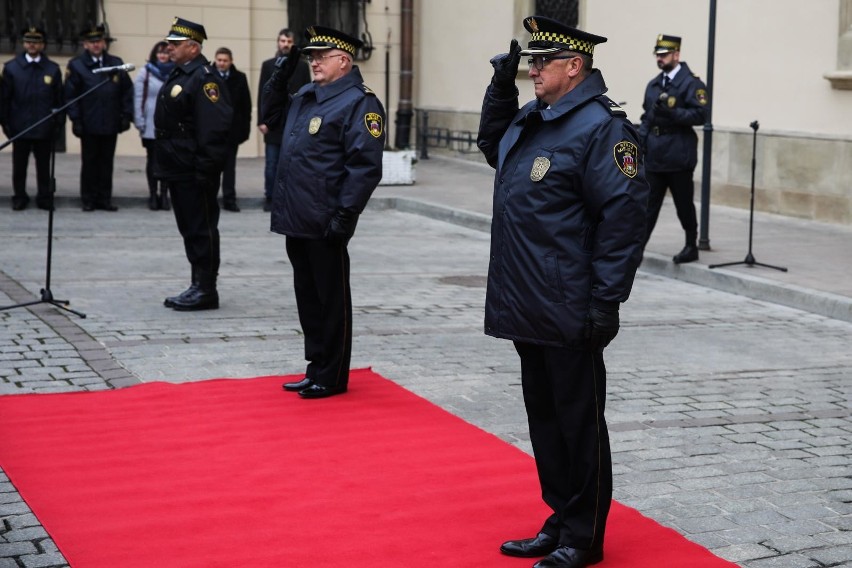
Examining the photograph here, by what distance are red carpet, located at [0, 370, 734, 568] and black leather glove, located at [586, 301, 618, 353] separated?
83 cm

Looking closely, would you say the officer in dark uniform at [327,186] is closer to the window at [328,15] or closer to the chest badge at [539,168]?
the chest badge at [539,168]

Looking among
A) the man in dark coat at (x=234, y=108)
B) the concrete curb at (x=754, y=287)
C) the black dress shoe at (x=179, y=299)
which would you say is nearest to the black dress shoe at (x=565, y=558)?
the black dress shoe at (x=179, y=299)

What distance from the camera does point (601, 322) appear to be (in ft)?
14.7

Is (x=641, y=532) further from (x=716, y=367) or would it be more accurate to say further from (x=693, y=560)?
(x=716, y=367)

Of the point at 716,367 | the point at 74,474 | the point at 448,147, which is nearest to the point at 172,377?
the point at 74,474

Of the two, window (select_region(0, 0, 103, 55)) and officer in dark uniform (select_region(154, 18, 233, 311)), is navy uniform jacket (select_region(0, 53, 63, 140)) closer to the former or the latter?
window (select_region(0, 0, 103, 55))

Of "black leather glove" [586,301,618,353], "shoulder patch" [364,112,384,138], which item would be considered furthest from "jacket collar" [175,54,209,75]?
"black leather glove" [586,301,618,353]

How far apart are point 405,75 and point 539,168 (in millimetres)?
19766

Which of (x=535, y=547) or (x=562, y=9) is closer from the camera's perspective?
(x=535, y=547)

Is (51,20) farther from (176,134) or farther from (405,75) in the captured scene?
(176,134)

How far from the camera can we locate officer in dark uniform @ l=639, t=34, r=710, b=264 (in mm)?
11555

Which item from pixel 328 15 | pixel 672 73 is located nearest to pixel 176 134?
pixel 672 73

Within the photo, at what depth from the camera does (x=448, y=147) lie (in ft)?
76.4

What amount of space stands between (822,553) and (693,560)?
0.49m
